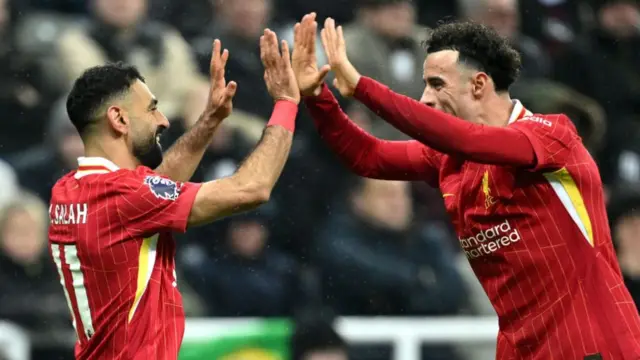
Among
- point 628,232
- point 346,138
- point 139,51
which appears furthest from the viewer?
point 628,232

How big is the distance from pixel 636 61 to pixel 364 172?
434 cm

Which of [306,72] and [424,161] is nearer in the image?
[306,72]

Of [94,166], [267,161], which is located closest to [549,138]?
[267,161]

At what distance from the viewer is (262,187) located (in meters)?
3.70

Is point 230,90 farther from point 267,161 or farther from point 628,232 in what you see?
point 628,232

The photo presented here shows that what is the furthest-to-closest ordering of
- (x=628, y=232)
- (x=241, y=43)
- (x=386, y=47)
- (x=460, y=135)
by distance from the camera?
1. (x=628, y=232)
2. (x=386, y=47)
3. (x=241, y=43)
4. (x=460, y=135)

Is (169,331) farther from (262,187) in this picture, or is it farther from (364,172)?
(364,172)

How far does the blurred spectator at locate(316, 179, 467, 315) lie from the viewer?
681 centimetres

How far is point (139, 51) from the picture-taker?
21.1 feet

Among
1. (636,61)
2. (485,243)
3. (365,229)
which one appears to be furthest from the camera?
(636,61)

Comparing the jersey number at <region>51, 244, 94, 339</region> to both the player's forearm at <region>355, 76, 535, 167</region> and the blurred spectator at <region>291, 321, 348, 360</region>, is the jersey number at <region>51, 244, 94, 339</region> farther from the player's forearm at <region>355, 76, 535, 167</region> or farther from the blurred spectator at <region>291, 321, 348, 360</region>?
the blurred spectator at <region>291, 321, 348, 360</region>

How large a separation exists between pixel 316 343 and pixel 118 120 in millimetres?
3008

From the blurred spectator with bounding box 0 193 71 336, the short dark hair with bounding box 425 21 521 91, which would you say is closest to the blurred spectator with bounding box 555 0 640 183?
the blurred spectator with bounding box 0 193 71 336

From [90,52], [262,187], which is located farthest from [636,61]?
[262,187]
